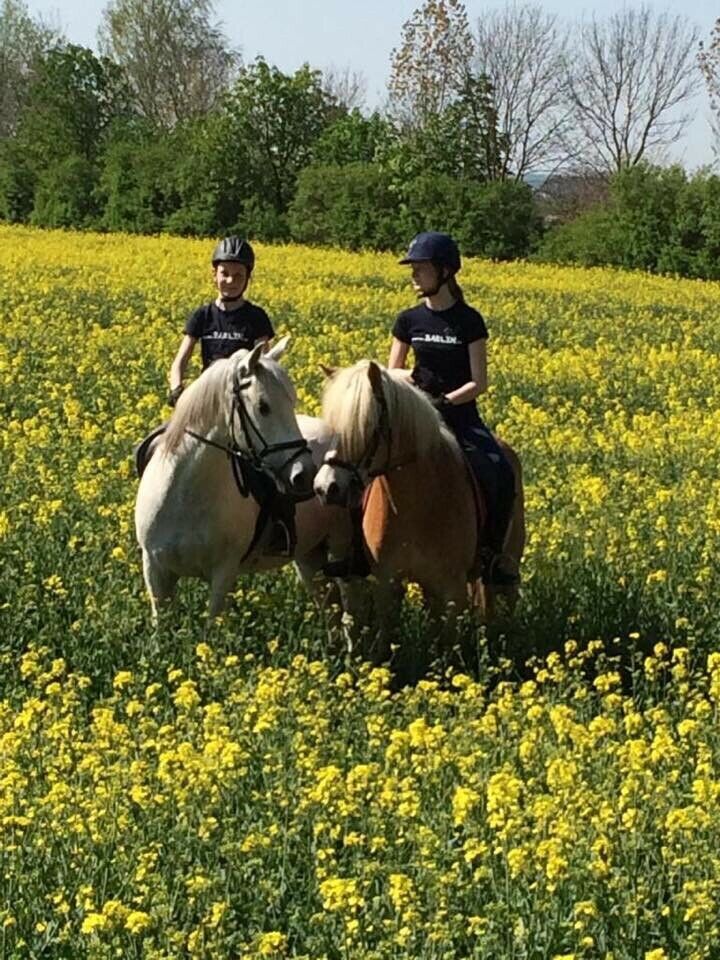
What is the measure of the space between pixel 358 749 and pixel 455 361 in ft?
8.42

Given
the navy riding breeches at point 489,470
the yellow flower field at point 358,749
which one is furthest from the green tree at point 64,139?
the navy riding breeches at point 489,470

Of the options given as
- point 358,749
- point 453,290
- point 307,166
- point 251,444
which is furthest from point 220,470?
point 307,166

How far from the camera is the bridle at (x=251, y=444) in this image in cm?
660

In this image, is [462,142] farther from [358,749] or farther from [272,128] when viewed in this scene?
[358,749]

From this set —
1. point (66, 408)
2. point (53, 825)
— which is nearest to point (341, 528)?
point (53, 825)

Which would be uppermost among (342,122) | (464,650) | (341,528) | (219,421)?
(342,122)

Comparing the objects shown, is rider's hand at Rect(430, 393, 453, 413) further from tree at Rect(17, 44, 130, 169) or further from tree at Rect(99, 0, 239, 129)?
tree at Rect(99, 0, 239, 129)

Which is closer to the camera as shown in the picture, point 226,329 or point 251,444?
point 251,444

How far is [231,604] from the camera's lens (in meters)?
7.62

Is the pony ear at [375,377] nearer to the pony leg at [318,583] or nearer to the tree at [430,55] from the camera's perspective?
the pony leg at [318,583]

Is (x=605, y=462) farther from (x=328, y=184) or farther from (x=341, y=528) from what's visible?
(x=328, y=184)

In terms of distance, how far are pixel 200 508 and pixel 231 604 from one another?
0.83 metres

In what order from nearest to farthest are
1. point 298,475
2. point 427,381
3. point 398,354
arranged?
1. point 298,475
2. point 427,381
3. point 398,354

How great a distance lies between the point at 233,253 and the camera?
7688 millimetres
